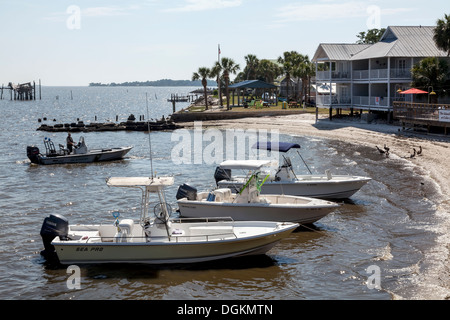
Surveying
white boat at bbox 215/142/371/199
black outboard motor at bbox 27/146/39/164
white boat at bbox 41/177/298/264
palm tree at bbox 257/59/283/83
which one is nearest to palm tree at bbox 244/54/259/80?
palm tree at bbox 257/59/283/83

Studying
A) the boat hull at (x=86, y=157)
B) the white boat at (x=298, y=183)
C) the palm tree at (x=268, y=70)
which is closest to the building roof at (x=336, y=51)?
the boat hull at (x=86, y=157)

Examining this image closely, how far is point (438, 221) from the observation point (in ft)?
66.9

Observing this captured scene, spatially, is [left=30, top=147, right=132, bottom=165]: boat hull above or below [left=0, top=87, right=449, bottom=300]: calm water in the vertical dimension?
above

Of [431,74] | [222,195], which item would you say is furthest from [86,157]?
[431,74]

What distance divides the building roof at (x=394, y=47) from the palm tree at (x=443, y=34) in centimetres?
294

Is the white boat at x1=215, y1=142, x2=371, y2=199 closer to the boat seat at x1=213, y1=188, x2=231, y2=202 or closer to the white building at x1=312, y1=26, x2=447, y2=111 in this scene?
the boat seat at x1=213, y1=188, x2=231, y2=202

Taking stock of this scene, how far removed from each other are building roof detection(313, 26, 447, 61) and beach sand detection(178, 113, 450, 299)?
6.27 metres

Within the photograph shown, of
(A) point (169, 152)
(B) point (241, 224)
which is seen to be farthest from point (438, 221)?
(A) point (169, 152)

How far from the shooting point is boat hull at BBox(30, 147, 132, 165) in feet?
126

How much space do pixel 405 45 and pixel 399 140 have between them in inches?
491

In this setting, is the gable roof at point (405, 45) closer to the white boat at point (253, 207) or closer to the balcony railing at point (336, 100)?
the balcony railing at point (336, 100)

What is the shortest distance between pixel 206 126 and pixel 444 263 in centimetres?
4928

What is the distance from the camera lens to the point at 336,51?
53.0 m

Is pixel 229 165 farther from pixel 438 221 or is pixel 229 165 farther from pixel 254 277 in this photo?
pixel 438 221
